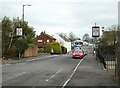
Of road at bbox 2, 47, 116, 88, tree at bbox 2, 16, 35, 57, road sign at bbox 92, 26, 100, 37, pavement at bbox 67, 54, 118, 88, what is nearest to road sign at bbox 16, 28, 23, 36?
tree at bbox 2, 16, 35, 57

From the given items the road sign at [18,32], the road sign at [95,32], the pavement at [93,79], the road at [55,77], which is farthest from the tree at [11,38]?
the pavement at [93,79]

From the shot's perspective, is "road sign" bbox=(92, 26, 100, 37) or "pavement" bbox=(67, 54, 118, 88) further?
"road sign" bbox=(92, 26, 100, 37)

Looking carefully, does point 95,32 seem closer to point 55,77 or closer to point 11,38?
point 11,38

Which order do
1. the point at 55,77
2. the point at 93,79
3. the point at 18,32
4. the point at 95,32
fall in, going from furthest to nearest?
the point at 95,32 → the point at 18,32 → the point at 55,77 → the point at 93,79

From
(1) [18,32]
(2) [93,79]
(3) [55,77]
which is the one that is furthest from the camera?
(1) [18,32]

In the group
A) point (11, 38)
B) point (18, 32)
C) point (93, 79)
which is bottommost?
point (93, 79)

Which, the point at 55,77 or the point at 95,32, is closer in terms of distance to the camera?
the point at 55,77

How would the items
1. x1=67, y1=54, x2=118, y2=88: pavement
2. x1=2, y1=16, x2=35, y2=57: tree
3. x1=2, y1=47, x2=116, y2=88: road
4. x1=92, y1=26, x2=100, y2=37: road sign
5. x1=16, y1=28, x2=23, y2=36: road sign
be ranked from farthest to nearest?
x1=92, y1=26, x2=100, y2=37: road sign
x1=16, y1=28, x2=23, y2=36: road sign
x1=2, y1=16, x2=35, y2=57: tree
x1=2, y1=47, x2=116, y2=88: road
x1=67, y1=54, x2=118, y2=88: pavement

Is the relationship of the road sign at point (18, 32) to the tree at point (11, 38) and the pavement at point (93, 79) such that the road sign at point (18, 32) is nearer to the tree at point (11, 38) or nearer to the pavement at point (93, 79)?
the tree at point (11, 38)

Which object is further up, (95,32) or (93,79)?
(95,32)

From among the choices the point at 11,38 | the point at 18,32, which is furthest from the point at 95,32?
the point at 11,38

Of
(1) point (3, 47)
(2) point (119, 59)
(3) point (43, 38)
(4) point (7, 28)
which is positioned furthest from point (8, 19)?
(3) point (43, 38)

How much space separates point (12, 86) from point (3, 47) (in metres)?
29.7

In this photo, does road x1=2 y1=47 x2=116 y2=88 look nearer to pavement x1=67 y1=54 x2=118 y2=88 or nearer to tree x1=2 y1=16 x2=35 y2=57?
pavement x1=67 y1=54 x2=118 y2=88
